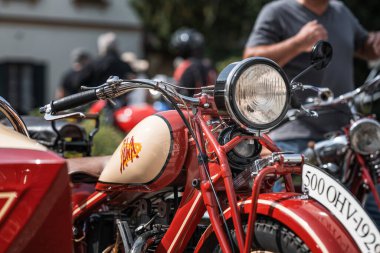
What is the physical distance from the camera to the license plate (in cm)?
246

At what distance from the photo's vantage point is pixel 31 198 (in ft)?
7.16

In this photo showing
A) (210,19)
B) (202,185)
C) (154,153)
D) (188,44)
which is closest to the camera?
(202,185)

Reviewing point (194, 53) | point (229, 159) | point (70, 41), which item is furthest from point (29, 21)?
point (229, 159)

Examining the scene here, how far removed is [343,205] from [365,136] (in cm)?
162

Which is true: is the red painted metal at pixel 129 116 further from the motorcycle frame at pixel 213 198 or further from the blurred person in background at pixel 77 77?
the motorcycle frame at pixel 213 198

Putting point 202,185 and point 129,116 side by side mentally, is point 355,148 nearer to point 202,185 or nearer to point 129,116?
point 202,185

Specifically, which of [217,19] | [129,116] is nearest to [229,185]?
[129,116]

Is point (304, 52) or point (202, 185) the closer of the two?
point (202, 185)

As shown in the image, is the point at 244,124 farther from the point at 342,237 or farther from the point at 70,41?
the point at 70,41

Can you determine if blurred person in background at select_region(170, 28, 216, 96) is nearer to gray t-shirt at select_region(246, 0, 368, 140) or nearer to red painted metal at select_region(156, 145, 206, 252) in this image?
gray t-shirt at select_region(246, 0, 368, 140)

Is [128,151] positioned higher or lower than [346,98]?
lower

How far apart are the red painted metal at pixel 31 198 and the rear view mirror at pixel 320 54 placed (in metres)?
1.11

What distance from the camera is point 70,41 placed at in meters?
20.4

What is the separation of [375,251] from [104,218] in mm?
1344
